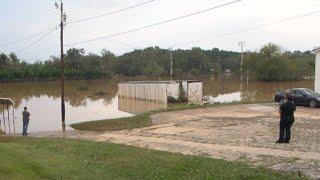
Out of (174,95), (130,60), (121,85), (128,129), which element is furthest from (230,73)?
(128,129)

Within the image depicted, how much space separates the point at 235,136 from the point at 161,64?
12147cm

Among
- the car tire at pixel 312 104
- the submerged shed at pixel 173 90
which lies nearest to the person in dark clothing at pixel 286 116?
the car tire at pixel 312 104

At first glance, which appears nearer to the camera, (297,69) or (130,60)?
(297,69)

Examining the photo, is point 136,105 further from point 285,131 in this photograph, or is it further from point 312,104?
point 285,131

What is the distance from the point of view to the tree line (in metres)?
114

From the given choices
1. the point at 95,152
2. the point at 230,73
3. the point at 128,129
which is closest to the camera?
Answer: the point at 95,152

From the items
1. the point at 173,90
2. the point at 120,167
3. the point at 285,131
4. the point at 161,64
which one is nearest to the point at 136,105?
the point at 173,90

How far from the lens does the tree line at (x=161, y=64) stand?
376 feet

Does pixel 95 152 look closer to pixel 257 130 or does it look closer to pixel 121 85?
pixel 257 130

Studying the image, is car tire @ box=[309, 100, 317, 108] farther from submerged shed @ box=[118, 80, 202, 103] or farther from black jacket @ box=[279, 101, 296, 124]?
submerged shed @ box=[118, 80, 202, 103]

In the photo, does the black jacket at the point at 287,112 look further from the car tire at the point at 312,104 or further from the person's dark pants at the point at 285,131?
the car tire at the point at 312,104

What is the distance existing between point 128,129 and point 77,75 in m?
112

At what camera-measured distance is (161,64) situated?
144 meters

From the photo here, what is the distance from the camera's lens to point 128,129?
→ 29500 mm
